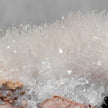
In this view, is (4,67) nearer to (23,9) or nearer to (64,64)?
(64,64)

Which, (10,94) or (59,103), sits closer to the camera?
(59,103)

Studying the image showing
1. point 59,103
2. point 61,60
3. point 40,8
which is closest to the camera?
point 59,103

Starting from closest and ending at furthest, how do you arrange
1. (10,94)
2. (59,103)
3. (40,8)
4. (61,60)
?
(59,103)
(10,94)
(61,60)
(40,8)

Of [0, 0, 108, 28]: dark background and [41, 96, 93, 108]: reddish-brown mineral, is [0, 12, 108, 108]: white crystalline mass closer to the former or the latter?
[41, 96, 93, 108]: reddish-brown mineral

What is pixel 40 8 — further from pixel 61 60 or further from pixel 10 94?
pixel 10 94

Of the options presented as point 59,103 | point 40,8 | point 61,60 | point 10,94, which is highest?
point 40,8

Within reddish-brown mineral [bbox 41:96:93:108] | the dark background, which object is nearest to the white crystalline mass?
reddish-brown mineral [bbox 41:96:93:108]

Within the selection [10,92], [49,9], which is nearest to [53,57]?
[10,92]

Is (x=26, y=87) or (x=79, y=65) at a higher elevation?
(x=79, y=65)

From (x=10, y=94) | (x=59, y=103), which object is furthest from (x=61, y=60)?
(x=10, y=94)
